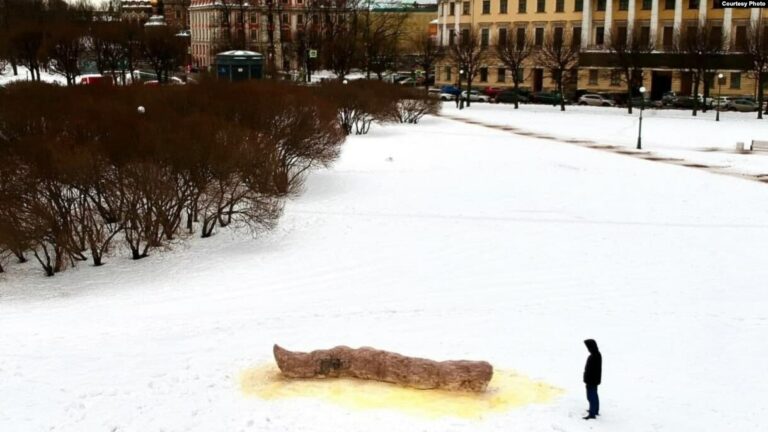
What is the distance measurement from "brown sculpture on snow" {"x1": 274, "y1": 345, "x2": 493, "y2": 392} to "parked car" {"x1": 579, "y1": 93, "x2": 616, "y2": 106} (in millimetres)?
59554

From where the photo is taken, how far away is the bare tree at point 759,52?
58.0m

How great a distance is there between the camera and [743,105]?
2466 inches

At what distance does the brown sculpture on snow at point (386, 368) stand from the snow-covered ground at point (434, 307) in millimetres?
916

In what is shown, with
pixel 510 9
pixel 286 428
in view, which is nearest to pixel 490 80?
pixel 510 9

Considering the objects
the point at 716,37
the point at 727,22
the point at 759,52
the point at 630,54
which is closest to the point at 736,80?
the point at 727,22

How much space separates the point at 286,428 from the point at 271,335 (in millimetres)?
5046

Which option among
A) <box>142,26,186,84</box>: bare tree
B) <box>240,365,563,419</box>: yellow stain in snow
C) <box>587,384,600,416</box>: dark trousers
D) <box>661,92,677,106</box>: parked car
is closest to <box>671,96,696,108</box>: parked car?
<box>661,92,677,106</box>: parked car

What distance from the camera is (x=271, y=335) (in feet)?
55.5

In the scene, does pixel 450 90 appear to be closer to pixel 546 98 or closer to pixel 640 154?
pixel 546 98

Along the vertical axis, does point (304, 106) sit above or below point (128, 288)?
above

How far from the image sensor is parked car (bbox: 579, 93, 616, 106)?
227ft

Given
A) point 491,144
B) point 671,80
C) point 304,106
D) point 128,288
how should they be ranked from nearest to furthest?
point 128,288 → point 304,106 → point 491,144 → point 671,80

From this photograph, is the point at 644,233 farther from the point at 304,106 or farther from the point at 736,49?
the point at 736,49

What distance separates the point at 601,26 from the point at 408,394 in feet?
230
